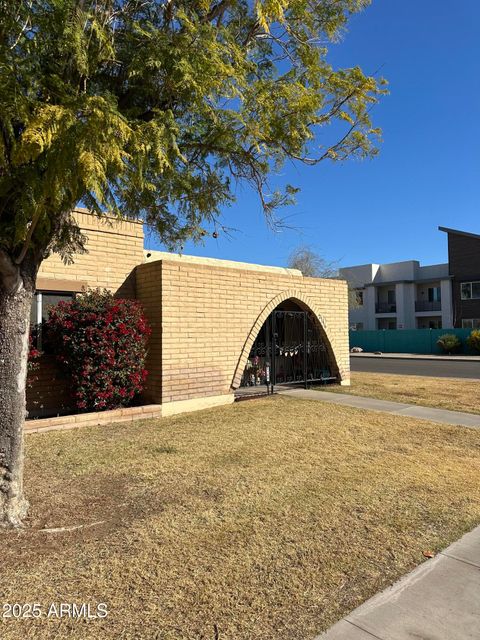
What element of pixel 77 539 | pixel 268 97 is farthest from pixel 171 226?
pixel 77 539

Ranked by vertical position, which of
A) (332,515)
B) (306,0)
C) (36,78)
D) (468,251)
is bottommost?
(332,515)

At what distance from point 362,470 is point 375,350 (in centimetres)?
3925

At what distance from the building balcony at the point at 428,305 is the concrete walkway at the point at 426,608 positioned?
4757 centimetres

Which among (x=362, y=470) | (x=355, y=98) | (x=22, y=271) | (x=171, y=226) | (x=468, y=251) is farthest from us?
(x=468, y=251)

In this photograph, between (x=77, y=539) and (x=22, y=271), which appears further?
(x=22, y=271)

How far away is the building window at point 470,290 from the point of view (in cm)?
4262

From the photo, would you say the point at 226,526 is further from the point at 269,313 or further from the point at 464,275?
the point at 464,275

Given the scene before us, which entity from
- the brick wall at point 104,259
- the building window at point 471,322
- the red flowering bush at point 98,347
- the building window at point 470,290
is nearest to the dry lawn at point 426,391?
the red flowering bush at point 98,347

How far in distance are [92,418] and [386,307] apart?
1879 inches

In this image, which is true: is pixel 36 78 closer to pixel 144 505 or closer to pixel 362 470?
pixel 144 505

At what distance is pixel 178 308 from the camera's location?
30.9ft

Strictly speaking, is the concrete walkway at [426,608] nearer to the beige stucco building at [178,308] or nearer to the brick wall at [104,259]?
the beige stucco building at [178,308]

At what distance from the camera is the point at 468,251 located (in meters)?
42.8

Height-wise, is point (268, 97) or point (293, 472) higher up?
point (268, 97)
